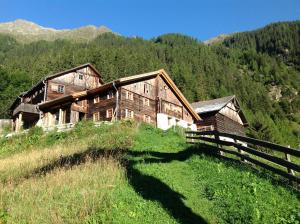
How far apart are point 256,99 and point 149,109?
317ft

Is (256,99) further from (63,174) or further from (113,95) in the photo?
(63,174)

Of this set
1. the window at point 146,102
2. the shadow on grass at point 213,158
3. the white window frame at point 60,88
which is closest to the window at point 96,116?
the window at point 146,102

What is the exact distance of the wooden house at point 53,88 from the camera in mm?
51000

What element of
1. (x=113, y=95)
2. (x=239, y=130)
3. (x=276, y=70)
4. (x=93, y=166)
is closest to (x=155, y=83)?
(x=113, y=95)

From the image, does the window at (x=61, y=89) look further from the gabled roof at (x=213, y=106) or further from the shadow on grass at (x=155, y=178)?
the shadow on grass at (x=155, y=178)

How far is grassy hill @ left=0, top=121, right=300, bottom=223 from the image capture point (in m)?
10.4

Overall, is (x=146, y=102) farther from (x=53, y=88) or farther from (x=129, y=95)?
(x=53, y=88)

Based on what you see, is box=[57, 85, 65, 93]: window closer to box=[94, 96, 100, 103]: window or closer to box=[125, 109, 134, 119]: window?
box=[94, 96, 100, 103]: window

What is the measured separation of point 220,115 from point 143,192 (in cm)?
4364

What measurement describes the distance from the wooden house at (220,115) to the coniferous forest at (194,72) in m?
11.3

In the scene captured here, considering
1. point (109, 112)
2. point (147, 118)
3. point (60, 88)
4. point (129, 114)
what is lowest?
point (147, 118)

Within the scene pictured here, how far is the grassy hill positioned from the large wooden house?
2603 centimetres

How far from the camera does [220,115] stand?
54750 millimetres

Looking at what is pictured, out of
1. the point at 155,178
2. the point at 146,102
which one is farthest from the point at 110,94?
the point at 155,178
